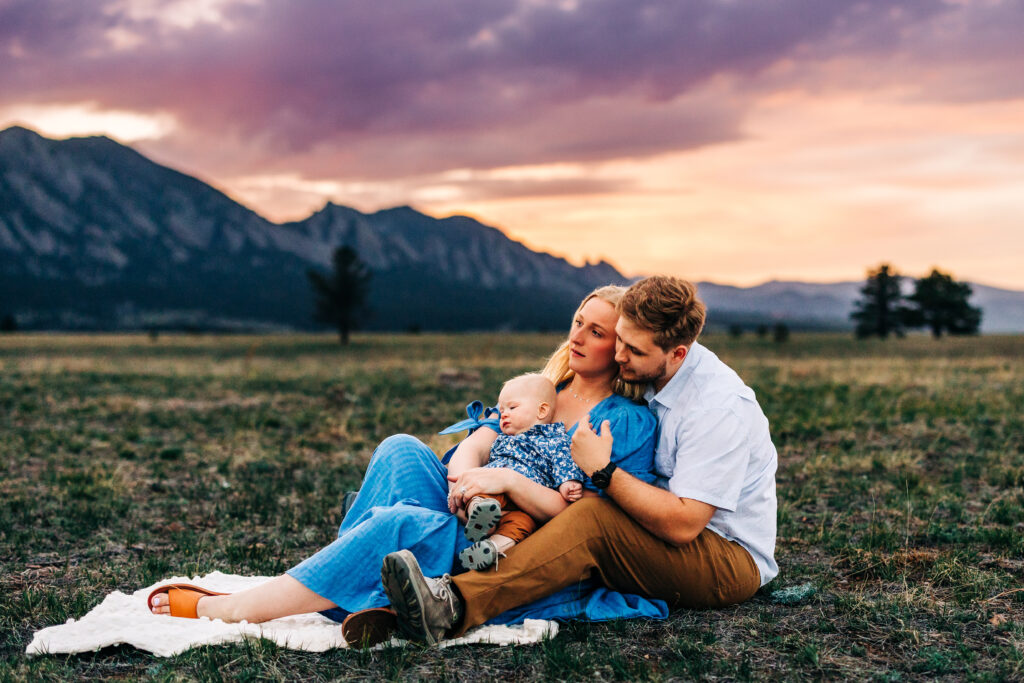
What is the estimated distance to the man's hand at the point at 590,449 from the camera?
3973 millimetres

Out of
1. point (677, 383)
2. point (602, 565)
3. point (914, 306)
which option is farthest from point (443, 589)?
point (914, 306)

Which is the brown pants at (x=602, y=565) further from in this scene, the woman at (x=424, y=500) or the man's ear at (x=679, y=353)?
the man's ear at (x=679, y=353)

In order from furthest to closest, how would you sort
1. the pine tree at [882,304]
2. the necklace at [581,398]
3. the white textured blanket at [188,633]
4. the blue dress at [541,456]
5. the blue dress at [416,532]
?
1. the pine tree at [882,304]
2. the necklace at [581,398]
3. the blue dress at [541,456]
4. the blue dress at [416,532]
5. the white textured blanket at [188,633]

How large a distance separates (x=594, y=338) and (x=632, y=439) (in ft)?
2.07

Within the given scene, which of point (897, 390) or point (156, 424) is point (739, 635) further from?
point (897, 390)

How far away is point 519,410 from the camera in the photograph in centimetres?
441

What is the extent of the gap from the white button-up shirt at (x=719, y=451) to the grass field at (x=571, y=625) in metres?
0.59

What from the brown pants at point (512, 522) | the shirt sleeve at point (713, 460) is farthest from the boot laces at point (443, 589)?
the shirt sleeve at point (713, 460)

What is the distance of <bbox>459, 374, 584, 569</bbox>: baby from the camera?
3922 millimetres

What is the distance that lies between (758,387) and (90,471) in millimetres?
14450

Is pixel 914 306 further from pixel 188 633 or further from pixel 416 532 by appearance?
pixel 188 633

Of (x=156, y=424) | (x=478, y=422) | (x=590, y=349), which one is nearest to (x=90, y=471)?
(x=156, y=424)

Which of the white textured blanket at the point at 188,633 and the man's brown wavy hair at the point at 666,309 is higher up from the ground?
the man's brown wavy hair at the point at 666,309

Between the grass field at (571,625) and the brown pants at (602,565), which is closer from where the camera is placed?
the grass field at (571,625)
